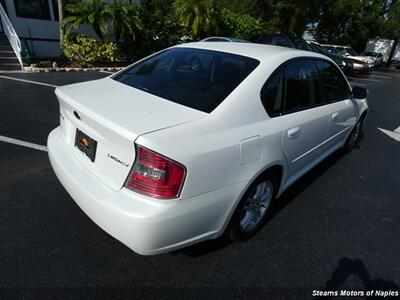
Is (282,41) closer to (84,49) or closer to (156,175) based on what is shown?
(84,49)

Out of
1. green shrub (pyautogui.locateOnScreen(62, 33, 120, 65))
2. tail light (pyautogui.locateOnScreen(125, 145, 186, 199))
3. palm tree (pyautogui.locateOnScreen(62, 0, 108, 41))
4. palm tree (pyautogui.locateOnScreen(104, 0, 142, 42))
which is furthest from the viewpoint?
palm tree (pyautogui.locateOnScreen(104, 0, 142, 42))

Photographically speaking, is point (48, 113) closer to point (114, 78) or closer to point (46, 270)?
point (114, 78)

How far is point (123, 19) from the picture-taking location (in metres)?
11.1

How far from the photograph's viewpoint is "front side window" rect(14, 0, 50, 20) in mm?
11352

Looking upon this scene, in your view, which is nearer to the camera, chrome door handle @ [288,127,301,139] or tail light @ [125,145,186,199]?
tail light @ [125,145,186,199]

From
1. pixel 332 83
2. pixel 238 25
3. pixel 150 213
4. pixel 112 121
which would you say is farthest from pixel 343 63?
pixel 150 213

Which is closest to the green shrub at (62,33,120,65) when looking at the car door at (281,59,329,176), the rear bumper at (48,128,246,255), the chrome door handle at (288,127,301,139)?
the car door at (281,59,329,176)

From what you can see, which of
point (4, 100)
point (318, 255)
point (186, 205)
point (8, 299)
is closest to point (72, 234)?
point (8, 299)

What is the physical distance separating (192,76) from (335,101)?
6.27 ft

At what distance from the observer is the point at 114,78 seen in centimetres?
288

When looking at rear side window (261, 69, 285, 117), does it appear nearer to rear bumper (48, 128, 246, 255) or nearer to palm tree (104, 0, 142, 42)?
rear bumper (48, 128, 246, 255)

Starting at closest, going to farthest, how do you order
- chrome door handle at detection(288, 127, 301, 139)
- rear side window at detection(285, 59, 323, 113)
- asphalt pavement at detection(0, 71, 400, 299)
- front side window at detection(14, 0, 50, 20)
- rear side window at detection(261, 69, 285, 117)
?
1. asphalt pavement at detection(0, 71, 400, 299)
2. rear side window at detection(261, 69, 285, 117)
3. chrome door handle at detection(288, 127, 301, 139)
4. rear side window at detection(285, 59, 323, 113)
5. front side window at detection(14, 0, 50, 20)

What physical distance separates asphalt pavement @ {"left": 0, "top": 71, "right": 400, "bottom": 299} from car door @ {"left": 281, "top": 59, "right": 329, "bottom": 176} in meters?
0.62

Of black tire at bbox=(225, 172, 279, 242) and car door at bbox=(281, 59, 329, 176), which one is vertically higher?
car door at bbox=(281, 59, 329, 176)
